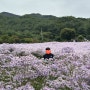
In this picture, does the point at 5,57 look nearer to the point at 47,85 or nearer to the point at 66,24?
the point at 47,85

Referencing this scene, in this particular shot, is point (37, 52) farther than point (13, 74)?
Yes

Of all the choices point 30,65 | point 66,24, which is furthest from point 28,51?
point 66,24

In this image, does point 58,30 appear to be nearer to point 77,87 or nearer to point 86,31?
point 86,31

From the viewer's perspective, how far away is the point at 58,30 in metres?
82.8

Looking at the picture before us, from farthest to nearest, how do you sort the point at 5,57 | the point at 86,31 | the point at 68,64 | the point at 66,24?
the point at 66,24, the point at 86,31, the point at 5,57, the point at 68,64

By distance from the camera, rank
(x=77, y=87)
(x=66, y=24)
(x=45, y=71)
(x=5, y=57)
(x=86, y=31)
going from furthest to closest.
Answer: (x=66, y=24), (x=86, y=31), (x=5, y=57), (x=45, y=71), (x=77, y=87)

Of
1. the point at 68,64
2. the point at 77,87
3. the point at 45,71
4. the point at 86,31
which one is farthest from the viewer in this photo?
the point at 86,31

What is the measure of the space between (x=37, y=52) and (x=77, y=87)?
934cm

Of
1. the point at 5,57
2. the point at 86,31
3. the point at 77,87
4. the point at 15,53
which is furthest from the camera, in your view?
the point at 86,31

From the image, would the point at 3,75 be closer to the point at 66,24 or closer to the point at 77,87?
the point at 77,87

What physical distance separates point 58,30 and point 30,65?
6912 centimetres

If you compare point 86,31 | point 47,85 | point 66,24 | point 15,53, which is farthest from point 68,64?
point 66,24

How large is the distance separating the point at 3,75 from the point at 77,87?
2728 millimetres

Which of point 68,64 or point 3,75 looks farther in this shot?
point 68,64
